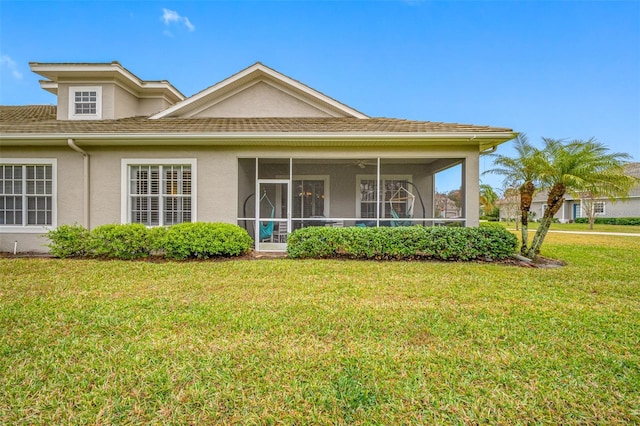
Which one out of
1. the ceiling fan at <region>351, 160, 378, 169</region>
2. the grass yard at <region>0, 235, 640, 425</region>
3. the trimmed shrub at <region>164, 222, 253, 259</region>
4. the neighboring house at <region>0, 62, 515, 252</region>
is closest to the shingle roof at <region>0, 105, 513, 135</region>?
the neighboring house at <region>0, 62, 515, 252</region>

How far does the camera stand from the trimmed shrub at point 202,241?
779 centimetres

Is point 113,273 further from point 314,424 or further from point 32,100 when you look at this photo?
point 32,100

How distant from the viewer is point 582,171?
7.93 m

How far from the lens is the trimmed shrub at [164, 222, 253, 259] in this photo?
25.6 ft

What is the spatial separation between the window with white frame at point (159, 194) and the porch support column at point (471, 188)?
8.06 meters

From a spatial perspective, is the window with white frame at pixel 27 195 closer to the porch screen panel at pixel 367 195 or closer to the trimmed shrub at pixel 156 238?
the trimmed shrub at pixel 156 238

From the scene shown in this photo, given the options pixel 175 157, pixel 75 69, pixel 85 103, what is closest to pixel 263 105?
pixel 175 157

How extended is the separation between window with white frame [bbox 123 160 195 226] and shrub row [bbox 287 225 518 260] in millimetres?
3663

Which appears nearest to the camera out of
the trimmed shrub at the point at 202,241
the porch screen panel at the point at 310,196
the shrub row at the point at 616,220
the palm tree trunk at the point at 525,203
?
the trimmed shrub at the point at 202,241

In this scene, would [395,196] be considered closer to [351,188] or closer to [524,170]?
[351,188]

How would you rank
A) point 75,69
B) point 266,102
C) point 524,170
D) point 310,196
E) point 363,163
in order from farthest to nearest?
point 310,196
point 363,163
point 266,102
point 75,69
point 524,170

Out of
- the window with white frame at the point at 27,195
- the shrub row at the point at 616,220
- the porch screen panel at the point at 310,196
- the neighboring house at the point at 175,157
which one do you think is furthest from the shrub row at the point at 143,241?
the shrub row at the point at 616,220

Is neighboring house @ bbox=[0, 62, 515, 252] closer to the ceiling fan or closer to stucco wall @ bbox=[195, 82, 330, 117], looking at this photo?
stucco wall @ bbox=[195, 82, 330, 117]

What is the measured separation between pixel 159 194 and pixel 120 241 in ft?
5.87
